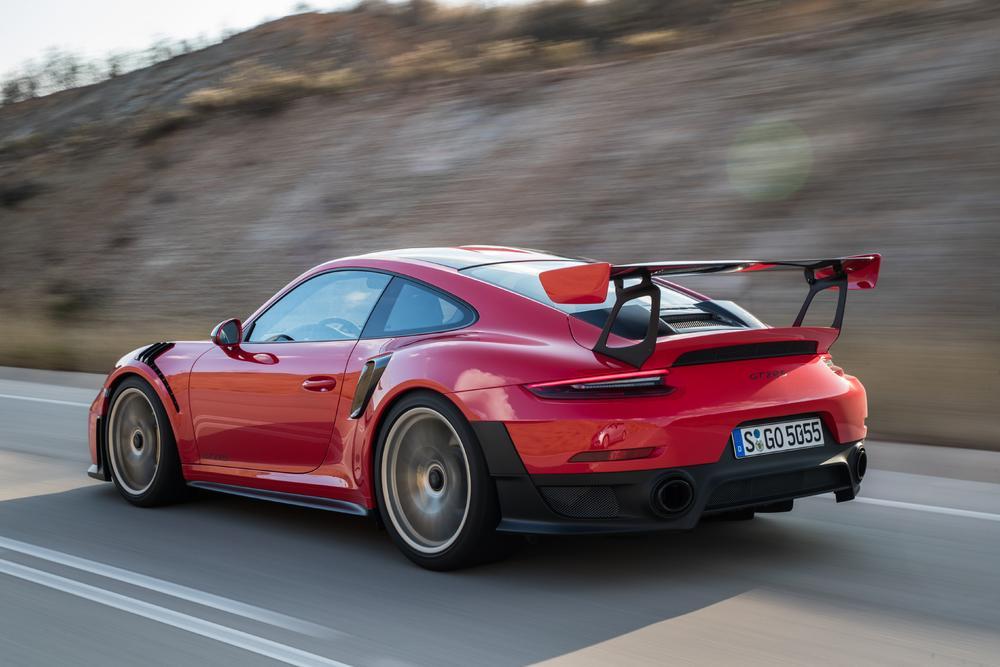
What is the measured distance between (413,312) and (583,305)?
2.61 ft

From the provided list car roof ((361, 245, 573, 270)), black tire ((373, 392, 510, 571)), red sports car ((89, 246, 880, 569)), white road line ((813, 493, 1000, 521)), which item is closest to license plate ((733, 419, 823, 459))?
red sports car ((89, 246, 880, 569))

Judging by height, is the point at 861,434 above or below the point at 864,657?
above

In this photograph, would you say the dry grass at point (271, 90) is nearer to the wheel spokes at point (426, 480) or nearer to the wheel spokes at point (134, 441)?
the wheel spokes at point (134, 441)

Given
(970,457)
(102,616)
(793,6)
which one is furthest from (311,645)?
(793,6)

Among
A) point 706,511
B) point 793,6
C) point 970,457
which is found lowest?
point 970,457

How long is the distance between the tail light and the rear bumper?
280mm

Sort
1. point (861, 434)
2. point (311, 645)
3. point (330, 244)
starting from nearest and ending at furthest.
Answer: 1. point (311, 645)
2. point (861, 434)
3. point (330, 244)

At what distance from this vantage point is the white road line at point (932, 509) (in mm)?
5524

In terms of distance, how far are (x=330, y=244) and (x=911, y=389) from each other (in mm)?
14211

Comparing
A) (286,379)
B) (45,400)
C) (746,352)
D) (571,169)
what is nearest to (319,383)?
(286,379)

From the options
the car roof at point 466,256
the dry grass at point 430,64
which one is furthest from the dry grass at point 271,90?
the car roof at point 466,256

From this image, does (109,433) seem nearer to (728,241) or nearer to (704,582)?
(704,582)

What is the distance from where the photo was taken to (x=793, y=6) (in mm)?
18688

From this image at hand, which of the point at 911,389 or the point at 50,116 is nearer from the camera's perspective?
the point at 911,389
